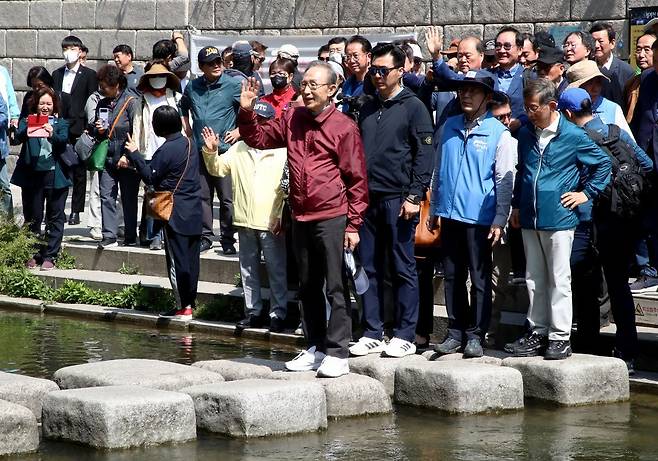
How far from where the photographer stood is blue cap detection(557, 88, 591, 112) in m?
9.15

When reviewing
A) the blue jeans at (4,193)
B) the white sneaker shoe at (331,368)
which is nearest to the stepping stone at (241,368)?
the white sneaker shoe at (331,368)

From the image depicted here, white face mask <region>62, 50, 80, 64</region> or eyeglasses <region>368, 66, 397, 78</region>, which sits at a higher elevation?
white face mask <region>62, 50, 80, 64</region>

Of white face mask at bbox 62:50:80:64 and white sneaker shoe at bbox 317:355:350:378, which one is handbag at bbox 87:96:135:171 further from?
white sneaker shoe at bbox 317:355:350:378

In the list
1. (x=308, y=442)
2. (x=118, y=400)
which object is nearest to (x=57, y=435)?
(x=118, y=400)

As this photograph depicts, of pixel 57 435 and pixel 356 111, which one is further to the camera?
pixel 356 111

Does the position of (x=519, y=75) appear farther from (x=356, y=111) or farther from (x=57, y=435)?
(x=57, y=435)

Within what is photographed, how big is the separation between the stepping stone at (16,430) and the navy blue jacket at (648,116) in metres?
4.66

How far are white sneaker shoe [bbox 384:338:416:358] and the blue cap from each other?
6.08ft

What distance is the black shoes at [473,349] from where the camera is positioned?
358 inches

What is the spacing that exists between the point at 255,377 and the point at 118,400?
1.43 metres

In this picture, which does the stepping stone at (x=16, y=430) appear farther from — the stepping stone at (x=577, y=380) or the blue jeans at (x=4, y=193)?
the blue jeans at (x=4, y=193)

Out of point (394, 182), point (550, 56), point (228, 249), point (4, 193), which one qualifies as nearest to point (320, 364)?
point (394, 182)

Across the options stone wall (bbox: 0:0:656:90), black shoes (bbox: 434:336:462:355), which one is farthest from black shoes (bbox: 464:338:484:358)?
stone wall (bbox: 0:0:656:90)

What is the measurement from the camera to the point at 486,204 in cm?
920
